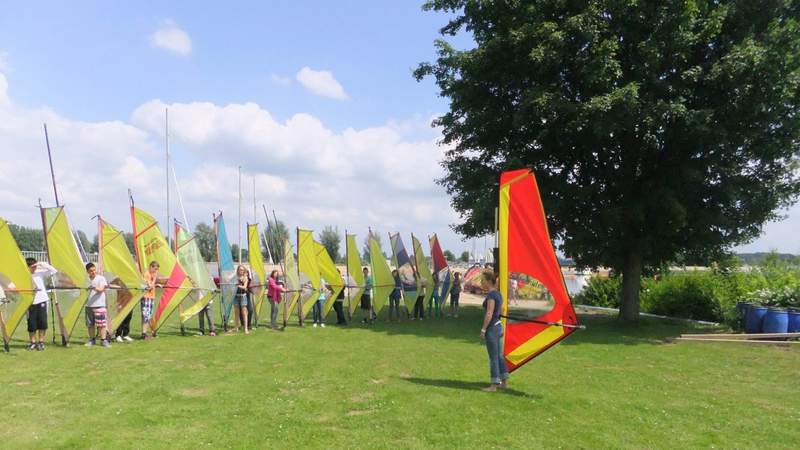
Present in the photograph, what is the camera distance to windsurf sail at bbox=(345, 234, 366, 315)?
1688cm

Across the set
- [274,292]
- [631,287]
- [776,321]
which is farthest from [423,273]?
[776,321]

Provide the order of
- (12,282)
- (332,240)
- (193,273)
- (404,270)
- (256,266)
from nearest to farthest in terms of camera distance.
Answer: (12,282) → (193,273) → (256,266) → (404,270) → (332,240)

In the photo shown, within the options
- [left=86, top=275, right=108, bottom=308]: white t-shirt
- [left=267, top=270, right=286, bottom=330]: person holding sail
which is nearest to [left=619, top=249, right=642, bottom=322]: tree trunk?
[left=267, top=270, right=286, bottom=330]: person holding sail

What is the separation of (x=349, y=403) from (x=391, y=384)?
3.94 ft

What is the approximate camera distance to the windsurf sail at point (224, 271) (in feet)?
46.8

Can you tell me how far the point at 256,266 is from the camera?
15.1 m

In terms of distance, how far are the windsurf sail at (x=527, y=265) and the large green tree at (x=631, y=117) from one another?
5576mm

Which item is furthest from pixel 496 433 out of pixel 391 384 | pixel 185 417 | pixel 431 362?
pixel 431 362

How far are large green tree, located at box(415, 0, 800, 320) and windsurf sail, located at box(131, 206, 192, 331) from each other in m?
7.36

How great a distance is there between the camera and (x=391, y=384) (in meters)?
8.20

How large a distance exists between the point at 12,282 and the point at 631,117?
1327 centimetres

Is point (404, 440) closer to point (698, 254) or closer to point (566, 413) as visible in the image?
point (566, 413)

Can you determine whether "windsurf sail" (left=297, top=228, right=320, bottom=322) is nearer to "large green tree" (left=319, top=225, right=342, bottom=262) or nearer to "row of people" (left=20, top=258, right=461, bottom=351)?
"row of people" (left=20, top=258, right=461, bottom=351)

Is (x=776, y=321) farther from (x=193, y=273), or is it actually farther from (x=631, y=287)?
(x=193, y=273)
